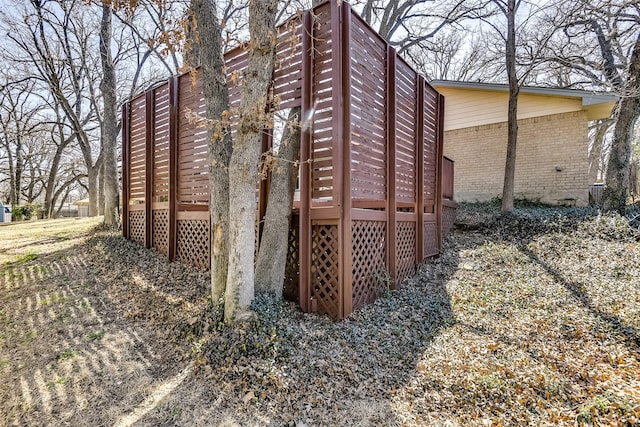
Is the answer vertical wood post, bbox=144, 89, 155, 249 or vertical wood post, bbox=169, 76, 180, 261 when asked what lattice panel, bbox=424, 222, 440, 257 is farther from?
vertical wood post, bbox=144, 89, 155, 249

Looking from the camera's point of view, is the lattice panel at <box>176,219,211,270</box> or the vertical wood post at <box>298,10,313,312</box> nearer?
the vertical wood post at <box>298,10,313,312</box>

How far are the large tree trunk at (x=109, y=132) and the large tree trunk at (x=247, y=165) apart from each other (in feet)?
20.5

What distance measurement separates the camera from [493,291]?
484 cm

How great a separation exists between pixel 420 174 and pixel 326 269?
9.07 feet

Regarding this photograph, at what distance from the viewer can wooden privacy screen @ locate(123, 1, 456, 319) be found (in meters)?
3.86

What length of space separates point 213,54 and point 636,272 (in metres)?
6.50

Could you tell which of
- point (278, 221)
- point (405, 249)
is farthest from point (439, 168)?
point (278, 221)

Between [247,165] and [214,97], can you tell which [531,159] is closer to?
[214,97]

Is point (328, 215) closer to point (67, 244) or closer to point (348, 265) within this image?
point (348, 265)

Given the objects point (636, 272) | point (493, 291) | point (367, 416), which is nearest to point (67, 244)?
point (367, 416)

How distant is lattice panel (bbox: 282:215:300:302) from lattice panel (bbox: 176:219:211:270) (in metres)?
1.46

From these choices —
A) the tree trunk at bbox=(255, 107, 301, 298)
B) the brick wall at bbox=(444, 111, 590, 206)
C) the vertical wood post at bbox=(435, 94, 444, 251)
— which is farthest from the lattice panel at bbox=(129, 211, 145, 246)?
the brick wall at bbox=(444, 111, 590, 206)

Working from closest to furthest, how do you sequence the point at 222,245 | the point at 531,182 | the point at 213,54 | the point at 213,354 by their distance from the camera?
the point at 213,354
the point at 222,245
the point at 213,54
the point at 531,182

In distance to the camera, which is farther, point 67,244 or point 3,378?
point 67,244
